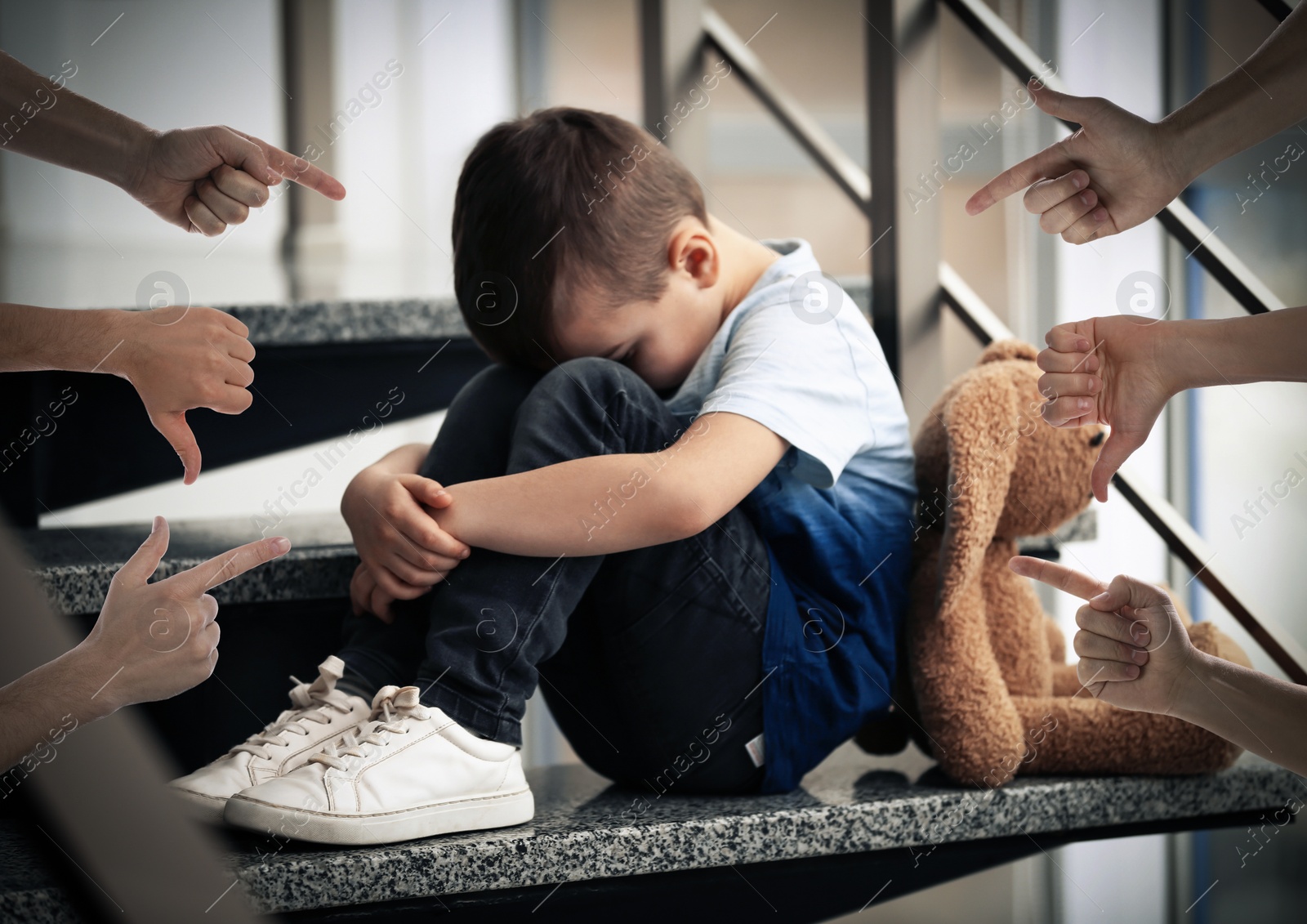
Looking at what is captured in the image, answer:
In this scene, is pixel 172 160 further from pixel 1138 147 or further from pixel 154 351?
pixel 1138 147

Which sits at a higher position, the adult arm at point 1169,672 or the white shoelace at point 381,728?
the white shoelace at point 381,728

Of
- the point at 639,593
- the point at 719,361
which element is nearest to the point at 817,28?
the point at 719,361

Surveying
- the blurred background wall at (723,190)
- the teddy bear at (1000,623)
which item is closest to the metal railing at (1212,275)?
the blurred background wall at (723,190)

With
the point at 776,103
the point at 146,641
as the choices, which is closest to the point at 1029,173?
the point at 146,641

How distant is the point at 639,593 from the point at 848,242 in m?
2.18

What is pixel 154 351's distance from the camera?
0.61 m

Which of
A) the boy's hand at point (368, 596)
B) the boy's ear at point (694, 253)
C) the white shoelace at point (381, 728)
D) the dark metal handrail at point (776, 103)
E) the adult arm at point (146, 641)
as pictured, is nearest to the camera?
the adult arm at point (146, 641)

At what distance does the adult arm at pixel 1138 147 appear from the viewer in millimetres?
619

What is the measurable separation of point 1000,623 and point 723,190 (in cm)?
201

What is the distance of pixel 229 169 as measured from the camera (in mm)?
728

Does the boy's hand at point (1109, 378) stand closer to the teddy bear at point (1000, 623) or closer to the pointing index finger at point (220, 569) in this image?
the teddy bear at point (1000, 623)

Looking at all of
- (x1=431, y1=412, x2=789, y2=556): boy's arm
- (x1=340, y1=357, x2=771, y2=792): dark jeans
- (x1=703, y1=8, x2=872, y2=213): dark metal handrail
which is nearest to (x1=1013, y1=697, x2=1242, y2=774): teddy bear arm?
(x1=340, y1=357, x2=771, y2=792): dark jeans

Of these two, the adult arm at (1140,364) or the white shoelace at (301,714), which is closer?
the adult arm at (1140,364)

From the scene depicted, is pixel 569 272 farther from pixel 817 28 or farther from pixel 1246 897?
pixel 817 28
